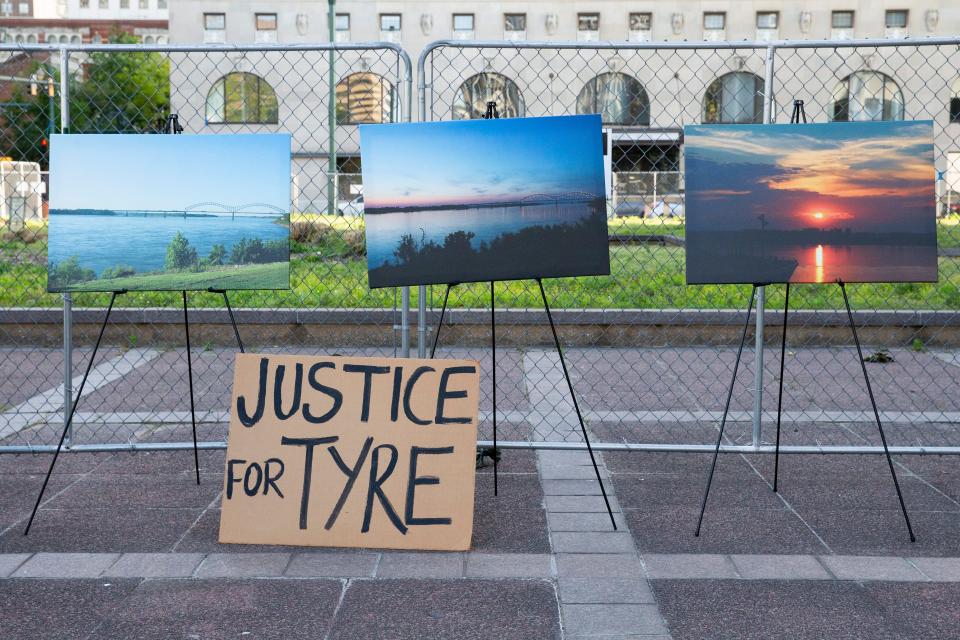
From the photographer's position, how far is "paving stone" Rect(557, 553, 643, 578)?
13.9 feet

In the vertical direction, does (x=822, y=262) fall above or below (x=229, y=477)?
above

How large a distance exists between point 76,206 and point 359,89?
31308mm

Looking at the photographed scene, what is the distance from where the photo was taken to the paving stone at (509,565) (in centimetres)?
421

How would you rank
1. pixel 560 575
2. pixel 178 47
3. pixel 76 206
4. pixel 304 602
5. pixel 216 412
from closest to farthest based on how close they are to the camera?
pixel 304 602 < pixel 560 575 < pixel 76 206 < pixel 178 47 < pixel 216 412

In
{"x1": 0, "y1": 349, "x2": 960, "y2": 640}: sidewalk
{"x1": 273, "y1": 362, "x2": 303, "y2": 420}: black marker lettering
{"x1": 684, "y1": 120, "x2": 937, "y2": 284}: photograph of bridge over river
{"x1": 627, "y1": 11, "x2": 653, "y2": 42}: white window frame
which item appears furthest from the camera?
{"x1": 627, "y1": 11, "x2": 653, "y2": 42}: white window frame

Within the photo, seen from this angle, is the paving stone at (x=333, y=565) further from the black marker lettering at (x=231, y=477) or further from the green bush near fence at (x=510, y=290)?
the green bush near fence at (x=510, y=290)

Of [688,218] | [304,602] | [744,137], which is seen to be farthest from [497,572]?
[744,137]

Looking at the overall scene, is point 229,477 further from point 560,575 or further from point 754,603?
point 754,603

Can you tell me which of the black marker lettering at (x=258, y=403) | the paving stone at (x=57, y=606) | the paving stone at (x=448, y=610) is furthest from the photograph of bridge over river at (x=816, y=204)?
the paving stone at (x=57, y=606)

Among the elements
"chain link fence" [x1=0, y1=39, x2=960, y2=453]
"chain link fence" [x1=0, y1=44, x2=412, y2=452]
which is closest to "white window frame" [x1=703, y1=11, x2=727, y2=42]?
"chain link fence" [x1=0, y1=39, x2=960, y2=453]

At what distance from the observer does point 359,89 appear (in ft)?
116

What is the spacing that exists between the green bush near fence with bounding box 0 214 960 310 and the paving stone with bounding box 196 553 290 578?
5812 millimetres

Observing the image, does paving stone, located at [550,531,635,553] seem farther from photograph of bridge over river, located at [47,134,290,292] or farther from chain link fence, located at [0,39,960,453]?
photograph of bridge over river, located at [47,134,290,292]

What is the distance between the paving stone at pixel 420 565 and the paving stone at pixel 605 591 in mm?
469
